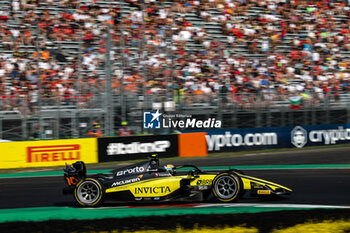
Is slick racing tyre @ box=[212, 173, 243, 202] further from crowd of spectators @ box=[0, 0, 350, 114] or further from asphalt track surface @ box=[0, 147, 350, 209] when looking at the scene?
crowd of spectators @ box=[0, 0, 350, 114]

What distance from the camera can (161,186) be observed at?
834 cm

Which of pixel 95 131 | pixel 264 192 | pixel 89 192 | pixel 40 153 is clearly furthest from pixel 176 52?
pixel 264 192

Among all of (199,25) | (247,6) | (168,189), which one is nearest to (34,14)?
(199,25)

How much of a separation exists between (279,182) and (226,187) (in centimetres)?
334

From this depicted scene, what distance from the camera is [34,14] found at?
17.9 m

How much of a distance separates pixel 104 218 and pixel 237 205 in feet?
7.51

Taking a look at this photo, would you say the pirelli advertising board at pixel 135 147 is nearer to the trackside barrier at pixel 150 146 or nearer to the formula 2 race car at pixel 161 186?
the trackside barrier at pixel 150 146

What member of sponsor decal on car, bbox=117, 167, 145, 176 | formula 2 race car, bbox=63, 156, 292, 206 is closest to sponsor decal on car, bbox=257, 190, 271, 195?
formula 2 race car, bbox=63, 156, 292, 206

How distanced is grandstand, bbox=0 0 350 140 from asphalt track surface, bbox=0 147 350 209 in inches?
88.8

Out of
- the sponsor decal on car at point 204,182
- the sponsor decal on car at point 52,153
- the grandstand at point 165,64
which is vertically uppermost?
the grandstand at point 165,64

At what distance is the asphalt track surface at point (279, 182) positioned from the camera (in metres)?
9.34

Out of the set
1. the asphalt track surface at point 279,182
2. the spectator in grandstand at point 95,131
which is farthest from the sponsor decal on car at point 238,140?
the spectator in grandstand at point 95,131

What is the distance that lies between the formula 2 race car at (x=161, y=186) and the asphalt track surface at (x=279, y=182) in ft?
1.78

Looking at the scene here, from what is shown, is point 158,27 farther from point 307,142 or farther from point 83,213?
point 83,213
